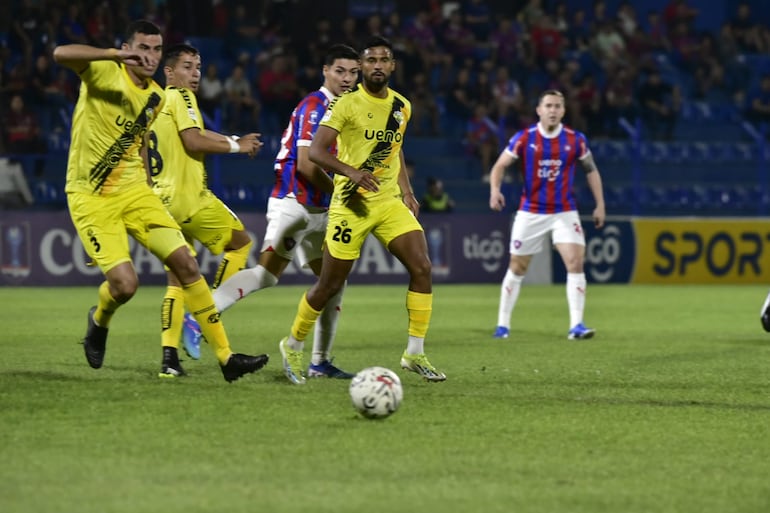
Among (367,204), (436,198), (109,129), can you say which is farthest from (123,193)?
(436,198)

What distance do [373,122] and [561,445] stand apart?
292 centimetres

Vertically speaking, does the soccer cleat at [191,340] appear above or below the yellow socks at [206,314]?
below

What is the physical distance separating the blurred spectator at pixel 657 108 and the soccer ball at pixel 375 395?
2005 centimetres

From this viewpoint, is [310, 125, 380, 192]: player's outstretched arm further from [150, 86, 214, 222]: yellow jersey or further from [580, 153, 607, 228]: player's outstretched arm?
[580, 153, 607, 228]: player's outstretched arm

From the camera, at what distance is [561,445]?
595 centimetres

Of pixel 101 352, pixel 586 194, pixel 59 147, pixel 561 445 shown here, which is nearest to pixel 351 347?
pixel 101 352

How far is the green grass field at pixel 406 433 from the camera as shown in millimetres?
4840

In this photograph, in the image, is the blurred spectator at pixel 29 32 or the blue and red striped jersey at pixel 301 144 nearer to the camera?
the blue and red striped jersey at pixel 301 144

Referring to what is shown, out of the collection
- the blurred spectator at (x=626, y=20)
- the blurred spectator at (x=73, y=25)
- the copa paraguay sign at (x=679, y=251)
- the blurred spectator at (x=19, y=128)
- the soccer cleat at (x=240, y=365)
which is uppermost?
the blurred spectator at (x=626, y=20)

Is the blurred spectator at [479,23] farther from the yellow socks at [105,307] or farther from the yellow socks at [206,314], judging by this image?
the yellow socks at [206,314]

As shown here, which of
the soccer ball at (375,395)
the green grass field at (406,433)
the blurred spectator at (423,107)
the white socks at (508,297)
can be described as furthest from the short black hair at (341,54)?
the blurred spectator at (423,107)

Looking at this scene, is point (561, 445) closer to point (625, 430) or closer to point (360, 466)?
point (625, 430)

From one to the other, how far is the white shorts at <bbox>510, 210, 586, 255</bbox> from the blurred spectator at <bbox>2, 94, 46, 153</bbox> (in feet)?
34.2

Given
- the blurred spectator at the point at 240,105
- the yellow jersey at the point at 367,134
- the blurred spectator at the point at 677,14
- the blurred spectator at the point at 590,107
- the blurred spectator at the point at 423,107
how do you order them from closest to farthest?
1. the yellow jersey at the point at 367,134
2. the blurred spectator at the point at 240,105
3. the blurred spectator at the point at 423,107
4. the blurred spectator at the point at 590,107
5. the blurred spectator at the point at 677,14
